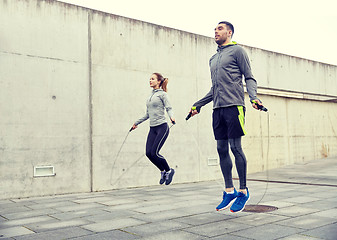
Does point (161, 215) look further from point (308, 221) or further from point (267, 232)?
point (308, 221)

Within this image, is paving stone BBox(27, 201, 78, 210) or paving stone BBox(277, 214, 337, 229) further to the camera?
paving stone BBox(27, 201, 78, 210)

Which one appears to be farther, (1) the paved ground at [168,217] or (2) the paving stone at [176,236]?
(1) the paved ground at [168,217]

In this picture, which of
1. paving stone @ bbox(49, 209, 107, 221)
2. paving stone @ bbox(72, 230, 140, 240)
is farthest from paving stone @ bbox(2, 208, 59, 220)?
paving stone @ bbox(72, 230, 140, 240)

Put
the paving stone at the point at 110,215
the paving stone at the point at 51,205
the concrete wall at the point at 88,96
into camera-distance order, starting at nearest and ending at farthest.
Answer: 1. the paving stone at the point at 110,215
2. the paving stone at the point at 51,205
3. the concrete wall at the point at 88,96

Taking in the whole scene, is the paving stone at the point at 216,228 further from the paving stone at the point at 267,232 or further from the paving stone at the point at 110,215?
the paving stone at the point at 110,215

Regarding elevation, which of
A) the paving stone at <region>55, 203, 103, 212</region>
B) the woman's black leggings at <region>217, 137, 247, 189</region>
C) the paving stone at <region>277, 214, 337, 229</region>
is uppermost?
the woman's black leggings at <region>217, 137, 247, 189</region>

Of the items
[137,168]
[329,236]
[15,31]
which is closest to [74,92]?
[15,31]

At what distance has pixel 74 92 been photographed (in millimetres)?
6824

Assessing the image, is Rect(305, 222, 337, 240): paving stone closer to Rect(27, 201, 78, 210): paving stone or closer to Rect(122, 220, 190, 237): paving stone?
Rect(122, 220, 190, 237): paving stone

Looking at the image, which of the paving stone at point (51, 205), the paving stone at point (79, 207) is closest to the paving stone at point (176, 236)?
the paving stone at point (79, 207)

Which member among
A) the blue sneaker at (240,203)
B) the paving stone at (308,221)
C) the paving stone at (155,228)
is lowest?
the paving stone at (155,228)

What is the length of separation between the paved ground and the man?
0.25 metres

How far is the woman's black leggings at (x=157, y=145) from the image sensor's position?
564cm

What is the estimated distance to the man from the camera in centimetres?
386
